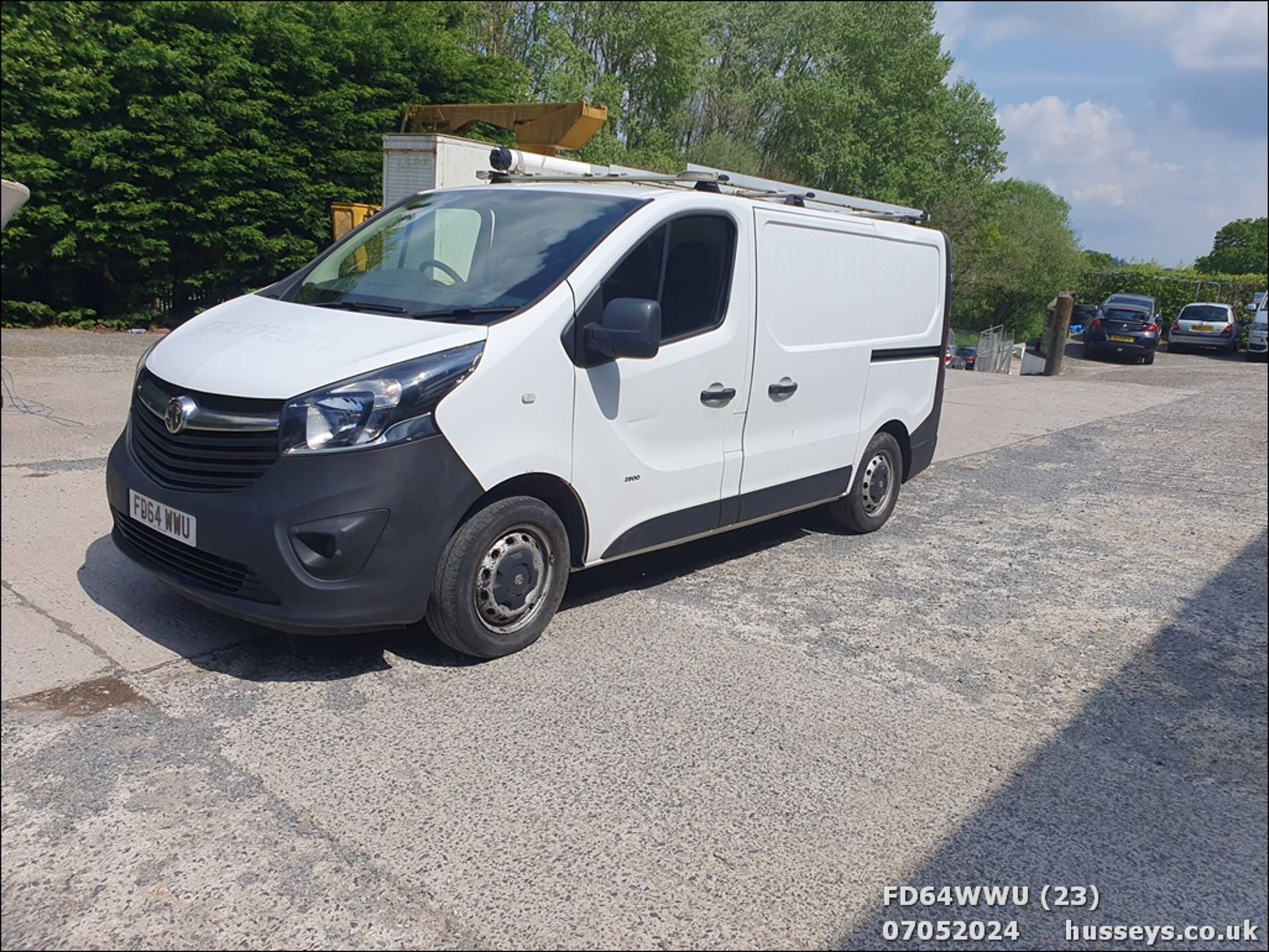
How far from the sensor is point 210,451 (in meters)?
3.93

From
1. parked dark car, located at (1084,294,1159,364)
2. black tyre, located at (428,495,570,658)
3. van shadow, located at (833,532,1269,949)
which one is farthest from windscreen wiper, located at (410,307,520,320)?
parked dark car, located at (1084,294,1159,364)

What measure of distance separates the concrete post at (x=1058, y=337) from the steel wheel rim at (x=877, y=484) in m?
15.4

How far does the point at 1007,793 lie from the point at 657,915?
1519 mm

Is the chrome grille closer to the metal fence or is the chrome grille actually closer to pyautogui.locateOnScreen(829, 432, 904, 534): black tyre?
pyautogui.locateOnScreen(829, 432, 904, 534): black tyre

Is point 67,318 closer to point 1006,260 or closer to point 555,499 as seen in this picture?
point 555,499

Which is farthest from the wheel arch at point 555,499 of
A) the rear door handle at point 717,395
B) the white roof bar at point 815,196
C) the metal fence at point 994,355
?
the metal fence at point 994,355

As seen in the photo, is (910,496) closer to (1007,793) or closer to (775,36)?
(1007,793)

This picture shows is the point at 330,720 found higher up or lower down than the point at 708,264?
lower down

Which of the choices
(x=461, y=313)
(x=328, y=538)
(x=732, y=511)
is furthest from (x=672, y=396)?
(x=328, y=538)

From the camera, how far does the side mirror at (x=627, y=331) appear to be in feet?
14.5

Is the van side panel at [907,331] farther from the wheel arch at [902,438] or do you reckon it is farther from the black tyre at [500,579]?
the black tyre at [500,579]

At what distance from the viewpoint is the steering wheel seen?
4.74 m

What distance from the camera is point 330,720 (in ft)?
12.5

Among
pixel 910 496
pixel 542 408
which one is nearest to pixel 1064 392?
pixel 910 496
